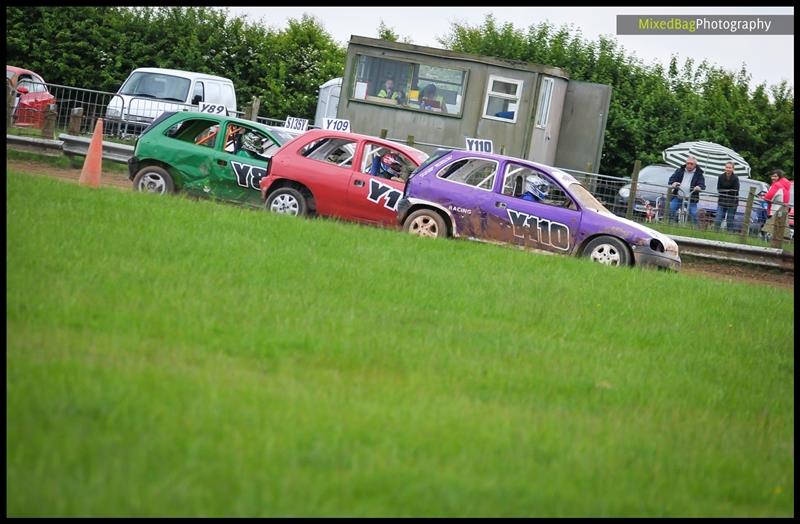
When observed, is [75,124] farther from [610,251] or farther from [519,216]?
[610,251]

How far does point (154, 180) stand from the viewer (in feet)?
57.7

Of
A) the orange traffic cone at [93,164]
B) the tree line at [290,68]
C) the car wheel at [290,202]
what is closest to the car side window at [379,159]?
the car wheel at [290,202]

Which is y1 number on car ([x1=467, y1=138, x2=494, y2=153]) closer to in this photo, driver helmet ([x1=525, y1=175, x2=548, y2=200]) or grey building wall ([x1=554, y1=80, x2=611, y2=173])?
driver helmet ([x1=525, y1=175, x2=548, y2=200])

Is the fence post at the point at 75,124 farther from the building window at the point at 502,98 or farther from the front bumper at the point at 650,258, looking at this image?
the front bumper at the point at 650,258

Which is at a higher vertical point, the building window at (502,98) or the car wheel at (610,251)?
the building window at (502,98)

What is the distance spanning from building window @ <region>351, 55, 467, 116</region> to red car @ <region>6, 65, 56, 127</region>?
6.96 meters

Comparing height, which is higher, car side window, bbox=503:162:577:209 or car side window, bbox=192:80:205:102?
car side window, bbox=192:80:205:102

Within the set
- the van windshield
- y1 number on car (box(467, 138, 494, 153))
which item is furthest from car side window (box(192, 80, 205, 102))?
y1 number on car (box(467, 138, 494, 153))

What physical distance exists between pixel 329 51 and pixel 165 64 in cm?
649

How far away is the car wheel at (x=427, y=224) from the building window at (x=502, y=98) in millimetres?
11326

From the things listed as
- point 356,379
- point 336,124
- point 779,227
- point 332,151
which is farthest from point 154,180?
point 779,227

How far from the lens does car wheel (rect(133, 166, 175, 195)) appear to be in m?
17.6

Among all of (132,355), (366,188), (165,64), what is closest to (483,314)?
(132,355)

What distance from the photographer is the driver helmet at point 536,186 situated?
16750 mm
